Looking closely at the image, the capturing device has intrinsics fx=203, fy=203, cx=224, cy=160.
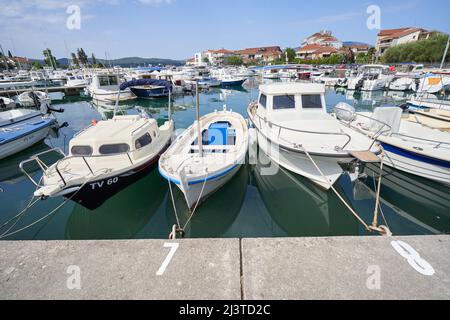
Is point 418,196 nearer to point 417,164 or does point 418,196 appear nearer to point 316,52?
point 417,164

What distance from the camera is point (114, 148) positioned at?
636 centimetres

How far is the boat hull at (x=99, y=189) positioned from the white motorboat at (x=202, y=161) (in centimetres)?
116

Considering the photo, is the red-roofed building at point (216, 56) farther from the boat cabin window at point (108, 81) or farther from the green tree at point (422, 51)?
the boat cabin window at point (108, 81)

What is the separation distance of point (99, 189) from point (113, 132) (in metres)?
2.05

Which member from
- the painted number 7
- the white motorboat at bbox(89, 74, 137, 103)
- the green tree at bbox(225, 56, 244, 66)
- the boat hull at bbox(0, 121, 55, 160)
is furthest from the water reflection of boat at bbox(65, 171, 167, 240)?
the green tree at bbox(225, 56, 244, 66)

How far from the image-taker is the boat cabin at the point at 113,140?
20.3ft

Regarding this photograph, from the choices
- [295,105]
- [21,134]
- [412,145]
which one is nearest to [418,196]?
[412,145]

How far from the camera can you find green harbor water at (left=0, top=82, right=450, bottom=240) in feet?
18.1

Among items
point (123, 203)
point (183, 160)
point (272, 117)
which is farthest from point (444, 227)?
point (123, 203)

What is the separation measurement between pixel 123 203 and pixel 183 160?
2.47 metres

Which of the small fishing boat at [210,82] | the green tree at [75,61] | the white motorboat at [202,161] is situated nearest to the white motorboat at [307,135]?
the white motorboat at [202,161]

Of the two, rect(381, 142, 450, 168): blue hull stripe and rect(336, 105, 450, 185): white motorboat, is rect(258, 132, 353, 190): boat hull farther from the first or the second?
rect(381, 142, 450, 168): blue hull stripe
